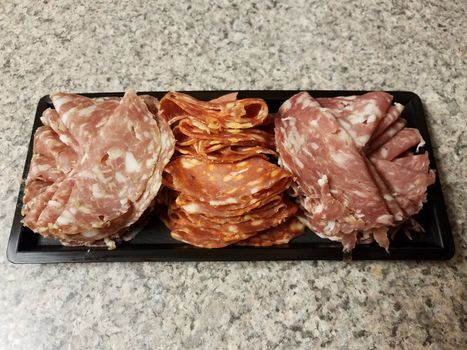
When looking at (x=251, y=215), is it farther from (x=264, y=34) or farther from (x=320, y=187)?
(x=264, y=34)

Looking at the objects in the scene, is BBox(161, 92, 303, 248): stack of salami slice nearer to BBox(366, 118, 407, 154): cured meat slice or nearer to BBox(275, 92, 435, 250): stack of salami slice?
BBox(275, 92, 435, 250): stack of salami slice

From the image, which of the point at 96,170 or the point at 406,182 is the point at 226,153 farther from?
the point at 406,182

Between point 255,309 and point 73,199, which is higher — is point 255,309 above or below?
below

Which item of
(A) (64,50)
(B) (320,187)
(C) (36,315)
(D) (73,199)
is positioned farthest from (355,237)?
(A) (64,50)

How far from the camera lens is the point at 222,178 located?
0.94 meters

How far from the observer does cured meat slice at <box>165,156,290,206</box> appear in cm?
92

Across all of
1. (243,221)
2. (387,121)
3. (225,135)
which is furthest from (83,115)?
(387,121)

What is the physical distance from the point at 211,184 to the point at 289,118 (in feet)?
0.73

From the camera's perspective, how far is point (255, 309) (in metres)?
0.98

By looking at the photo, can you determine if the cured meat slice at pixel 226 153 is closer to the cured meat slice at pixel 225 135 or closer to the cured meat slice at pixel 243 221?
the cured meat slice at pixel 225 135

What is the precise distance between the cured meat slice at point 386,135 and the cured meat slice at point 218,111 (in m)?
0.23

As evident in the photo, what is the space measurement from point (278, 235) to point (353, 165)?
23 centimetres

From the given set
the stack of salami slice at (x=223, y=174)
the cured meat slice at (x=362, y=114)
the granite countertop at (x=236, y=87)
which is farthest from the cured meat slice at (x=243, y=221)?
the cured meat slice at (x=362, y=114)

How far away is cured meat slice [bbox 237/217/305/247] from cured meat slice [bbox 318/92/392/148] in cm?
23
